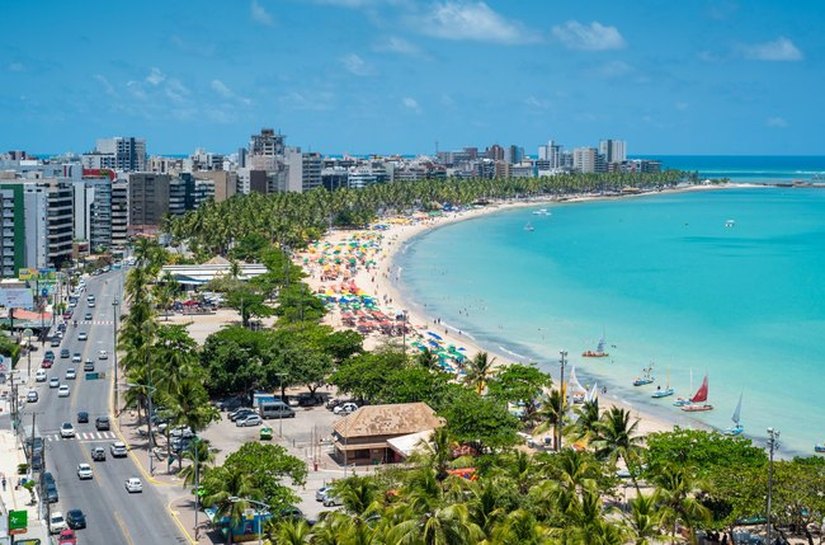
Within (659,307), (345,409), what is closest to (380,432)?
(345,409)

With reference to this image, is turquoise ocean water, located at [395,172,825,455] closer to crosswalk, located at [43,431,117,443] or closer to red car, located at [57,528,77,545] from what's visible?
crosswalk, located at [43,431,117,443]

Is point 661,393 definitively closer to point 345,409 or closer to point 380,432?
point 345,409

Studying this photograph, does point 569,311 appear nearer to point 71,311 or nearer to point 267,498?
point 71,311

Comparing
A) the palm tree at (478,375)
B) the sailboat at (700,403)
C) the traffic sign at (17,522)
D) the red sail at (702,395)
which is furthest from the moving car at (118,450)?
the red sail at (702,395)

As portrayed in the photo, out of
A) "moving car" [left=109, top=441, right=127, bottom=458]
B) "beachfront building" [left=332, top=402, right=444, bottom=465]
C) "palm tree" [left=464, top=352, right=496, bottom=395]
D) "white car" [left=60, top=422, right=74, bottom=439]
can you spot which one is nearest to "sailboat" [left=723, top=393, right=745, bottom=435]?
"palm tree" [left=464, top=352, right=496, bottom=395]

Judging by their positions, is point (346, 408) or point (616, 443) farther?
point (346, 408)
